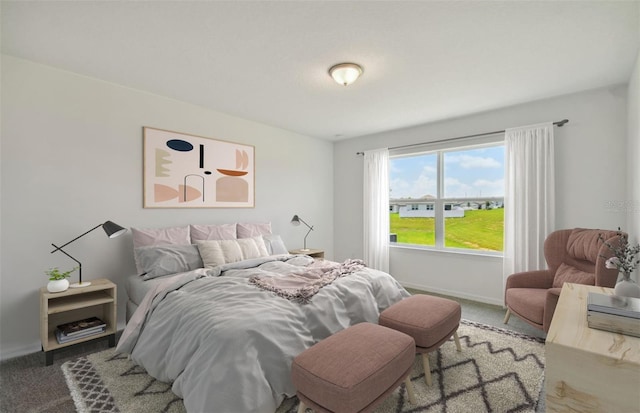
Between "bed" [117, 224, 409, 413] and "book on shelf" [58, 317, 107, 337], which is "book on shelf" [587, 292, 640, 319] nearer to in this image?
"bed" [117, 224, 409, 413]

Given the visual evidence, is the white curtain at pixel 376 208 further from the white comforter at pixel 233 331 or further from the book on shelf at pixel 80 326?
the book on shelf at pixel 80 326

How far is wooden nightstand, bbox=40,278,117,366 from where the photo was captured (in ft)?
7.32

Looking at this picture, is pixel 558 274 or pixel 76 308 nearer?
pixel 76 308

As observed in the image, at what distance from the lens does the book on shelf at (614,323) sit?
3.97 feet

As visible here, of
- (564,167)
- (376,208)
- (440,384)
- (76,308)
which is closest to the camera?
(440,384)

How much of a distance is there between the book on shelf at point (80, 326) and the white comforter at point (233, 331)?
0.62m

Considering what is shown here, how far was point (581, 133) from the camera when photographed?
3168mm

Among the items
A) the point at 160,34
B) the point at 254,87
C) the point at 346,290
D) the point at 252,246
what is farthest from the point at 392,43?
the point at 252,246

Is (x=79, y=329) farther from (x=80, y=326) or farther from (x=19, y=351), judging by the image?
(x=19, y=351)

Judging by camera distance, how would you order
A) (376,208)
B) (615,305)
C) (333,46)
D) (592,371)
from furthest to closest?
1. (376,208)
2. (333,46)
3. (615,305)
4. (592,371)

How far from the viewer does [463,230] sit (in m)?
4.21

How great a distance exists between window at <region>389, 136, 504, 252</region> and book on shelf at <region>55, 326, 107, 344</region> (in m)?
4.00

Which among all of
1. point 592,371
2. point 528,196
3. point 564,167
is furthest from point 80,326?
point 564,167

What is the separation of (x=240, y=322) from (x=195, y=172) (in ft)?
7.96
